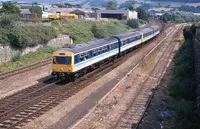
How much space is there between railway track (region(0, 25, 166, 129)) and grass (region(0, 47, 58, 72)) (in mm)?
6721

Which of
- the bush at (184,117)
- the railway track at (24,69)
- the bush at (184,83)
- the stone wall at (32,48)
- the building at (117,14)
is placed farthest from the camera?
the building at (117,14)

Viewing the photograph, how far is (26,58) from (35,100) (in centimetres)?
1471

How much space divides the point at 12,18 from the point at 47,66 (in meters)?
8.32

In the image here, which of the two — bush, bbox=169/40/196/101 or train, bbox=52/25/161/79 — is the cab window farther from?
bush, bbox=169/40/196/101

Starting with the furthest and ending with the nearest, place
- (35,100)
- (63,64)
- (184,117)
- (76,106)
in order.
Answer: (63,64) < (35,100) < (76,106) < (184,117)

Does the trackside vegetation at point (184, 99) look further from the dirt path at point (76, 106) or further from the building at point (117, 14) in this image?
the building at point (117, 14)

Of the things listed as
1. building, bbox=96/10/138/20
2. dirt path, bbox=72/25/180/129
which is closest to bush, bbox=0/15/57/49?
dirt path, bbox=72/25/180/129

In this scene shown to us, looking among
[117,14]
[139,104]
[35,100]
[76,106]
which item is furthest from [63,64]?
[117,14]

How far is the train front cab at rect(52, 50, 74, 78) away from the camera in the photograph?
21453 millimetres

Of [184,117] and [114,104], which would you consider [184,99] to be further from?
[114,104]

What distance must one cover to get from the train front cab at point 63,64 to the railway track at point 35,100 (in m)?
0.85

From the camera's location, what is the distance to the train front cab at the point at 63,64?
21.5 m

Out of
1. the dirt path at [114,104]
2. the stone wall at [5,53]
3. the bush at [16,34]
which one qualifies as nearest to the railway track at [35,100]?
the dirt path at [114,104]

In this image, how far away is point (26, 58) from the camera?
31.7 meters
